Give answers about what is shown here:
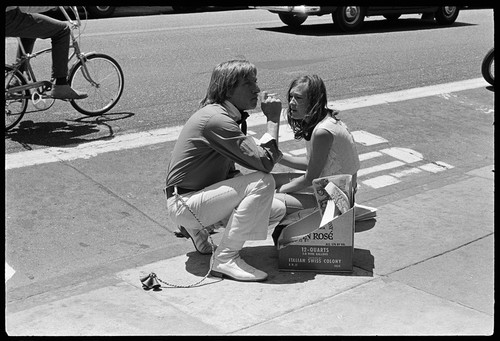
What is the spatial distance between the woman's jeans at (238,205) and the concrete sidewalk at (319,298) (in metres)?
0.32

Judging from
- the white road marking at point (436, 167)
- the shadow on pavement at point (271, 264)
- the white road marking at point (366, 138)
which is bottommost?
the white road marking at point (436, 167)

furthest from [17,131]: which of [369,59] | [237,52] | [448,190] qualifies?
[369,59]

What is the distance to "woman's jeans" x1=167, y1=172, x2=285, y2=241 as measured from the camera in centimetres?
496

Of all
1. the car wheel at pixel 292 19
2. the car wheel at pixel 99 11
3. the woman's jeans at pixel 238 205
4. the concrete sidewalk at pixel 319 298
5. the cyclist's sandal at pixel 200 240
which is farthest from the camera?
the car wheel at pixel 99 11

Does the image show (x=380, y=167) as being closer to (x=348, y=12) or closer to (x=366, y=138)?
(x=366, y=138)

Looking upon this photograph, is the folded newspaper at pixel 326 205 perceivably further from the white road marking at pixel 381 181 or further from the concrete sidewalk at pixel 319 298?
the white road marking at pixel 381 181

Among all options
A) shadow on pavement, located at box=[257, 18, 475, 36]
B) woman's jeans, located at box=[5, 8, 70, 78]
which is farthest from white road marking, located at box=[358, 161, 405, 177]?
shadow on pavement, located at box=[257, 18, 475, 36]

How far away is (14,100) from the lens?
7934 mm

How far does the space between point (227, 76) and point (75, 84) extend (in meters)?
3.90

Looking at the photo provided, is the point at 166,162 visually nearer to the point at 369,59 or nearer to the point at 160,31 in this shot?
the point at 369,59

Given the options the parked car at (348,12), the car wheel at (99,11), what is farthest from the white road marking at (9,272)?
the car wheel at (99,11)

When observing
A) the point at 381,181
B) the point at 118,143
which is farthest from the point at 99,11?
the point at 381,181

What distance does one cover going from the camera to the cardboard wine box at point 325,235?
498cm

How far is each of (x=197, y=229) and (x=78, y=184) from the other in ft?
5.92
